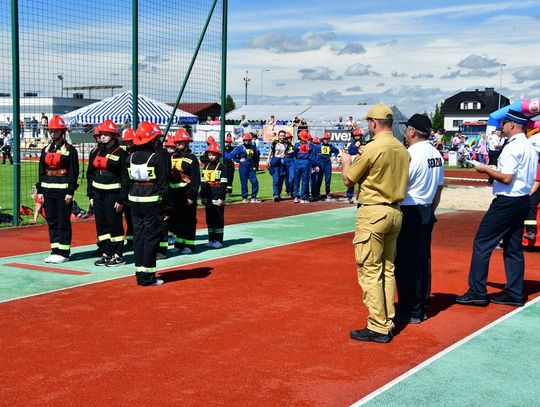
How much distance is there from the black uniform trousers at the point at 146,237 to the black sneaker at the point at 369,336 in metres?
3.16

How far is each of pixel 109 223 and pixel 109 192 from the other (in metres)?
0.46

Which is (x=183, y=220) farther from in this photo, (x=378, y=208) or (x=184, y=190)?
(x=378, y=208)

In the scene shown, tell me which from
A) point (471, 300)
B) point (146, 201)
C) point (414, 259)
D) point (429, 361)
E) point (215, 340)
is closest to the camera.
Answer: point (429, 361)

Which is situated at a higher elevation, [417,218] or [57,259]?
[417,218]

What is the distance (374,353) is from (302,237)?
708cm

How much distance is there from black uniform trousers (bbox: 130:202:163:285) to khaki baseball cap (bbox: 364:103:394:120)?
348 cm

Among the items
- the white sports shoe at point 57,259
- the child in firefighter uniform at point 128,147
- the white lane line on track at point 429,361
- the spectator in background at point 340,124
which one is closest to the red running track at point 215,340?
Answer: the white lane line on track at point 429,361

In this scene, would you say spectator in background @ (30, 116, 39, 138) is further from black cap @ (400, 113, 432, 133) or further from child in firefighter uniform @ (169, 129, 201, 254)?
black cap @ (400, 113, 432, 133)

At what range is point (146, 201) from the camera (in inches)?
337

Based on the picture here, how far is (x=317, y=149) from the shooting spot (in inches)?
833

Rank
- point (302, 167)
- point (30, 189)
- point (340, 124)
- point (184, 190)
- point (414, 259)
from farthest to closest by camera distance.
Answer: point (340, 124), point (30, 189), point (302, 167), point (184, 190), point (414, 259)

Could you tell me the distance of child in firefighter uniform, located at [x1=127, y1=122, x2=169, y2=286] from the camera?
336 inches

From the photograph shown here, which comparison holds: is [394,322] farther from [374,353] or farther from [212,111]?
[212,111]

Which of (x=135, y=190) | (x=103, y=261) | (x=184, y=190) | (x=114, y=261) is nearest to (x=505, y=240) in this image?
(x=135, y=190)
